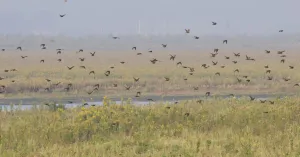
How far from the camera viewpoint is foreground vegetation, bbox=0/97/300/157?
1669 cm

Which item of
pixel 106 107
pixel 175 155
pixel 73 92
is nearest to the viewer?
pixel 175 155

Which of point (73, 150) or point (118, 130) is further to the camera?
point (118, 130)

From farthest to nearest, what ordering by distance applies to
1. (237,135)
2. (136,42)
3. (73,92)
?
(136,42) < (73,92) < (237,135)

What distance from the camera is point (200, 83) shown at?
172 feet

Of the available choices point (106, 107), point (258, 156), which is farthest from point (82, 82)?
point (258, 156)

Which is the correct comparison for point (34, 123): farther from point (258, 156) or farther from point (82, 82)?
point (82, 82)

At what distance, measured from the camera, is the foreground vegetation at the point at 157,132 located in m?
16.7

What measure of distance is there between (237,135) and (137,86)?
33128 mm

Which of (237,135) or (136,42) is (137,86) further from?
(136,42)

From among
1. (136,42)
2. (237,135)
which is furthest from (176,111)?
(136,42)

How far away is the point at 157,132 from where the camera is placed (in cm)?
1995

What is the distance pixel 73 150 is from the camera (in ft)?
55.5

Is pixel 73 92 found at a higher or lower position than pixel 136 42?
lower

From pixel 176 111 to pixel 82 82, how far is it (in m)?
29.1
